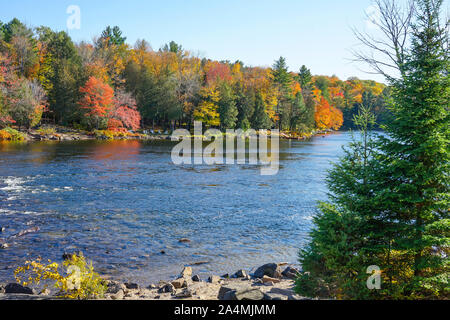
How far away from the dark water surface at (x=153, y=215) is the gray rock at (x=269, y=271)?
2.38ft

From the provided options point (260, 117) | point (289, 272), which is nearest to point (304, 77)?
point (260, 117)

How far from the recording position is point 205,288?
339 inches

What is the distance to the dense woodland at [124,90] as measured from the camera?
5729 cm

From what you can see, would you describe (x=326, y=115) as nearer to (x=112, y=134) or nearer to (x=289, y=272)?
(x=112, y=134)

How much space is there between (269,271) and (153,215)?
729cm

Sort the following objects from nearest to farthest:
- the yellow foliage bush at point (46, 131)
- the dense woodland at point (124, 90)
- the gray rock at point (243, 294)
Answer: the gray rock at point (243, 294), the yellow foliage bush at point (46, 131), the dense woodland at point (124, 90)

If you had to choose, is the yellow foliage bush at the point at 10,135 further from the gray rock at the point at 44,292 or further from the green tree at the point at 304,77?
the green tree at the point at 304,77

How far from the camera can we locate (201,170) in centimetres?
2883

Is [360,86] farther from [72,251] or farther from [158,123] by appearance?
[72,251]

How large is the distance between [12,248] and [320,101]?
103300 mm

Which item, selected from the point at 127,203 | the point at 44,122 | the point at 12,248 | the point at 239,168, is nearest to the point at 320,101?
the point at 44,122

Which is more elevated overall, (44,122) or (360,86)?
(360,86)

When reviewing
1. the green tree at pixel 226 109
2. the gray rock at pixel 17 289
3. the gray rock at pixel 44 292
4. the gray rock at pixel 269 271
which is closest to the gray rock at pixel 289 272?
the gray rock at pixel 269 271

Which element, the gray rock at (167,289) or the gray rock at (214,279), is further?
the gray rock at (214,279)
